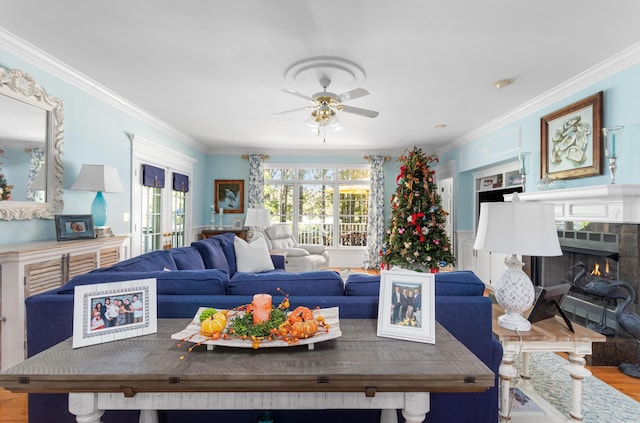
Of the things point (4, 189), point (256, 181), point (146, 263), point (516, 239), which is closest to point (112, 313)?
point (146, 263)

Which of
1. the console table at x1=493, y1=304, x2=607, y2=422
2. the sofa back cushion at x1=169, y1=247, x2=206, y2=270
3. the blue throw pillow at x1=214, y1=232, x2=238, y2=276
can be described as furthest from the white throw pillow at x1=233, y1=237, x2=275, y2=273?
the console table at x1=493, y1=304, x2=607, y2=422

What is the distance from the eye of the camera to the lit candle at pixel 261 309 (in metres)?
1.30

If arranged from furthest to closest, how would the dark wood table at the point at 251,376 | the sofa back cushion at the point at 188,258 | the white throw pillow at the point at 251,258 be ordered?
the white throw pillow at the point at 251,258, the sofa back cushion at the point at 188,258, the dark wood table at the point at 251,376

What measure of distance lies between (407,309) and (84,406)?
3.84 feet

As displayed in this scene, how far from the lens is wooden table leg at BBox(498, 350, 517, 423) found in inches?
66.6

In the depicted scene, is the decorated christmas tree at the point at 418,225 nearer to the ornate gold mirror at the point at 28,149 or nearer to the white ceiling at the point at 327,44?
the white ceiling at the point at 327,44

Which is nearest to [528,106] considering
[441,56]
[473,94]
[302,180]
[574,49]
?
[473,94]

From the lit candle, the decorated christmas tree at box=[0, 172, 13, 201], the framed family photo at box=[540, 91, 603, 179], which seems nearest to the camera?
the lit candle

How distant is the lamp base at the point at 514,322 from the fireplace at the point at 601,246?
1.72 metres

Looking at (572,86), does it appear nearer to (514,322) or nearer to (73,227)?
(514,322)

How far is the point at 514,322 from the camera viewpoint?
1779 mm

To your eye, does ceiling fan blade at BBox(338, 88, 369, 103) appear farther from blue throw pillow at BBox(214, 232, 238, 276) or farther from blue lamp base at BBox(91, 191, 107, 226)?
blue lamp base at BBox(91, 191, 107, 226)

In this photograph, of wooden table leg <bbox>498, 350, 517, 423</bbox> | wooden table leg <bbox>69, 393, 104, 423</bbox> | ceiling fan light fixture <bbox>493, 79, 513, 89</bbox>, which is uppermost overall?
ceiling fan light fixture <bbox>493, 79, 513, 89</bbox>

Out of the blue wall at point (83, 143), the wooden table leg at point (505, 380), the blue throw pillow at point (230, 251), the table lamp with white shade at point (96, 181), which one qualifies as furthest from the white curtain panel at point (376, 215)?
the wooden table leg at point (505, 380)
